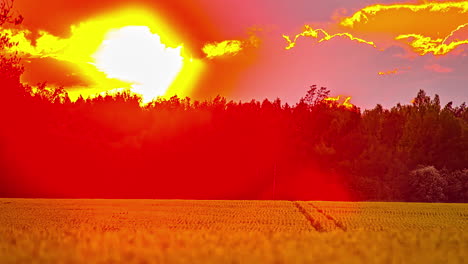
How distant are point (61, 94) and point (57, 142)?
16.5 metres

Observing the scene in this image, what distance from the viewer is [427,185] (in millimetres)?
72688

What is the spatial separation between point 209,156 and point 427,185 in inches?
1028

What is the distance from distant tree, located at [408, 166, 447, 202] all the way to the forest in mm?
119

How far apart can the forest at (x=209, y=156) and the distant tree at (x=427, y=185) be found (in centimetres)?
12

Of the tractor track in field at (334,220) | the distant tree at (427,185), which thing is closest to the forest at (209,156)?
the distant tree at (427,185)

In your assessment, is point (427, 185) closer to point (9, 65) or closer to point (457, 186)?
point (457, 186)

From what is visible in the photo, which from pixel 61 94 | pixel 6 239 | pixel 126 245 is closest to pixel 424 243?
pixel 126 245

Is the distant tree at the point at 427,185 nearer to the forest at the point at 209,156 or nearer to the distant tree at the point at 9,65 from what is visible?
the forest at the point at 209,156

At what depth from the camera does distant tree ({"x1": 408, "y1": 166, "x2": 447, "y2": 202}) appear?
235 feet

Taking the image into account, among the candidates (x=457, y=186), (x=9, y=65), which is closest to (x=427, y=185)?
(x=457, y=186)

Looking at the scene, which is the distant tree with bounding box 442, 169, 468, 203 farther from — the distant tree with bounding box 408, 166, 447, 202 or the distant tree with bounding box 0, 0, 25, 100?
the distant tree with bounding box 0, 0, 25, 100

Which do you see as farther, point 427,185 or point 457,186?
point 457,186

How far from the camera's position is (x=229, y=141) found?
79.4m

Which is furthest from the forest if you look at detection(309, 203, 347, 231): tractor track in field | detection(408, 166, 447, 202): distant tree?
detection(309, 203, 347, 231): tractor track in field
